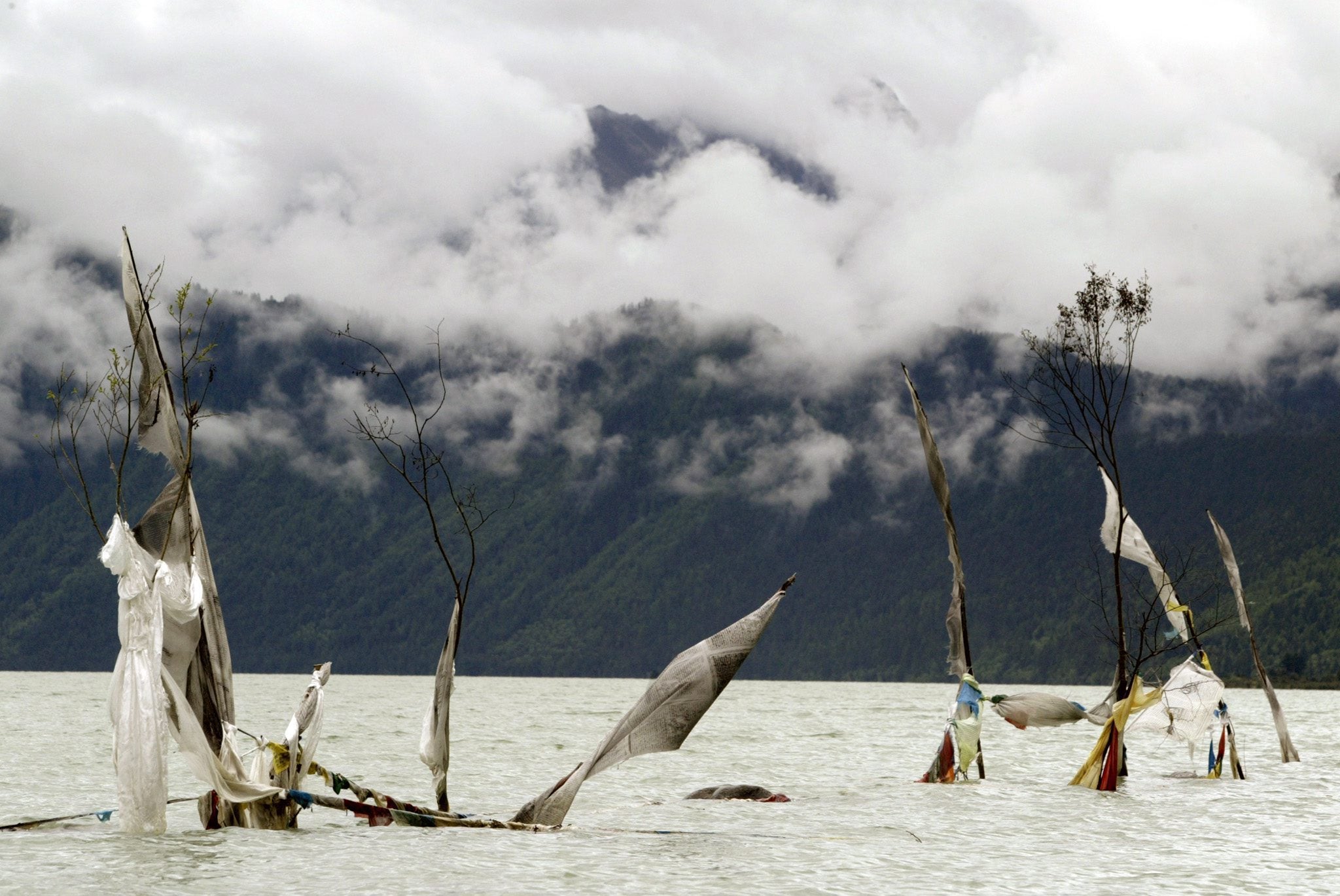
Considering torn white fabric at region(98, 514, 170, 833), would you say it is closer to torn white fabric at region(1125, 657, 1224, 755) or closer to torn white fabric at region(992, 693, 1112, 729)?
torn white fabric at region(992, 693, 1112, 729)

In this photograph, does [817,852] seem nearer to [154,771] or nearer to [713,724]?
[154,771]

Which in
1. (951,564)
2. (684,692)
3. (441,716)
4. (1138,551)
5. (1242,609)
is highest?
(1138,551)

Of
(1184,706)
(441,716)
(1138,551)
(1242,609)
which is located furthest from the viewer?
(1242,609)

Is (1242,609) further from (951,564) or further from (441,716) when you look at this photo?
(441,716)

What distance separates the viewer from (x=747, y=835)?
14547mm

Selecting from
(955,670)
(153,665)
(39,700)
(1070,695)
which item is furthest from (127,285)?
(1070,695)

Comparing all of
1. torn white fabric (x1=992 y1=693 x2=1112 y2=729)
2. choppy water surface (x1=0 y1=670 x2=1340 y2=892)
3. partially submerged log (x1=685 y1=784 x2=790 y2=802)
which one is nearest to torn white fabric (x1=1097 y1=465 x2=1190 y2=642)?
torn white fabric (x1=992 y1=693 x2=1112 y2=729)

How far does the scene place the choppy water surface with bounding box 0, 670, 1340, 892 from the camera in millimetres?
11250

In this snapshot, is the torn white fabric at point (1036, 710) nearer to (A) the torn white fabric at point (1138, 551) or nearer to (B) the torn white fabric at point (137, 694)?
(A) the torn white fabric at point (1138, 551)

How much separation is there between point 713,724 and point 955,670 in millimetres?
36282

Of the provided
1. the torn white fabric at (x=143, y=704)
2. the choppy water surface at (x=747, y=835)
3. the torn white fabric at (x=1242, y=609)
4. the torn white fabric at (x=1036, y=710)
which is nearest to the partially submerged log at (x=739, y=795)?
the choppy water surface at (x=747, y=835)

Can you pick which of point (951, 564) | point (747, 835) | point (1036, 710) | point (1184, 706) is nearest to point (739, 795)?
point (747, 835)

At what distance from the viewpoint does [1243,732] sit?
4447cm

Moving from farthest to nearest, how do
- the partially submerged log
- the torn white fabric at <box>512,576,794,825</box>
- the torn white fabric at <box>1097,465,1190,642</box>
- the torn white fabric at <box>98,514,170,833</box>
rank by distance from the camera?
the torn white fabric at <box>1097,465,1190,642</box> → the partially submerged log → the torn white fabric at <box>98,514,170,833</box> → the torn white fabric at <box>512,576,794,825</box>
